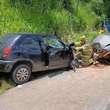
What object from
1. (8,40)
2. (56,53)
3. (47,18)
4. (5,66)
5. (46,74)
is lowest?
(46,74)

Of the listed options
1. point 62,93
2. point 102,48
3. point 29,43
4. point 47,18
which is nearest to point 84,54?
point 102,48

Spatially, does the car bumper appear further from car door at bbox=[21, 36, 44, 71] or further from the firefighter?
the firefighter

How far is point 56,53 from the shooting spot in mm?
14047

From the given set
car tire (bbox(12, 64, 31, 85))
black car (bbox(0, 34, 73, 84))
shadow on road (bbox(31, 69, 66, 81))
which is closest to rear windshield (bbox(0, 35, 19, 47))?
black car (bbox(0, 34, 73, 84))

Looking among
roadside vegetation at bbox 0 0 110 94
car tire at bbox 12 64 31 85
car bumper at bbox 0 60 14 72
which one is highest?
roadside vegetation at bbox 0 0 110 94

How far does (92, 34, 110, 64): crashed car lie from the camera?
17344mm

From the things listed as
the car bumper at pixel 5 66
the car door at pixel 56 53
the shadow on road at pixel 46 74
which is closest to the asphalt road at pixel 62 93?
the shadow on road at pixel 46 74

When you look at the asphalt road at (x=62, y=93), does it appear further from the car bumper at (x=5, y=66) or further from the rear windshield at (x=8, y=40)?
the rear windshield at (x=8, y=40)

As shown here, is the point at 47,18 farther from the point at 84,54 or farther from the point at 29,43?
the point at 29,43

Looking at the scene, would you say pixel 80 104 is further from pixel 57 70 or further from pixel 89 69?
pixel 89 69

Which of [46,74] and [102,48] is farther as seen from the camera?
[102,48]

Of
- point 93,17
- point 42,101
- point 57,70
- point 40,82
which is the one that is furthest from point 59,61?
point 93,17

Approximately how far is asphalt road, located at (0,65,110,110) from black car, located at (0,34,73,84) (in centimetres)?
42

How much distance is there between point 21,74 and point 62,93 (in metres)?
1.90
